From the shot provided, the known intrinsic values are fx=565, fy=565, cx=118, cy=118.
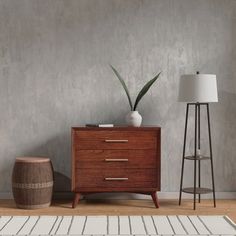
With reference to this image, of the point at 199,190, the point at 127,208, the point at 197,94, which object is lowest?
the point at 127,208

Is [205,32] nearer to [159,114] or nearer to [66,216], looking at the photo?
[159,114]

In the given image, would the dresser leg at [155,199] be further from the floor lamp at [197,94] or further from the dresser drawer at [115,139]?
the dresser drawer at [115,139]

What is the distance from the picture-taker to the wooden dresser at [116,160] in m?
4.56

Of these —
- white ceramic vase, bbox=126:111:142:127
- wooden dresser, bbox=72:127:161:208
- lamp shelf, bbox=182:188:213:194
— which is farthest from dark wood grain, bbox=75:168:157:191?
white ceramic vase, bbox=126:111:142:127

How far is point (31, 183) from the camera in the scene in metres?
4.49

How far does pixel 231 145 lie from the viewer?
5008 millimetres

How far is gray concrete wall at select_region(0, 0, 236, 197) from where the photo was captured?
4945 millimetres

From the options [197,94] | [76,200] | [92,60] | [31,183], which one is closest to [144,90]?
[197,94]

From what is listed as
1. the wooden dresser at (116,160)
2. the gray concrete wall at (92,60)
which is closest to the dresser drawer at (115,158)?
the wooden dresser at (116,160)

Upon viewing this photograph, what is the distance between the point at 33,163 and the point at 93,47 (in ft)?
3.84

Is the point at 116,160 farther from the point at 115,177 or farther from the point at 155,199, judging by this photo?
the point at 155,199

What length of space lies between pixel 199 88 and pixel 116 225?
4.34 feet

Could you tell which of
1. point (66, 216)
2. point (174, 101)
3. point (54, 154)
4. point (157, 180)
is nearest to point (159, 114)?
point (174, 101)

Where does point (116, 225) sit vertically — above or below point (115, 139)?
below
